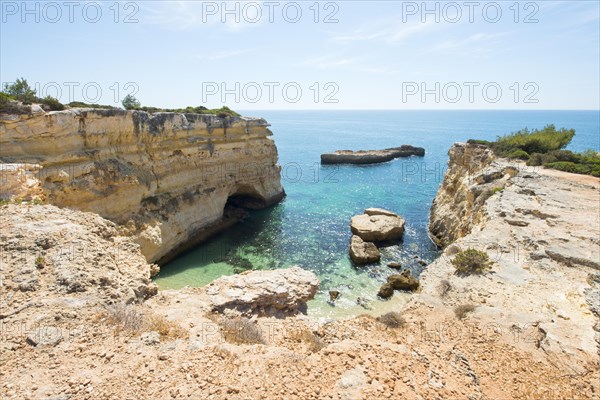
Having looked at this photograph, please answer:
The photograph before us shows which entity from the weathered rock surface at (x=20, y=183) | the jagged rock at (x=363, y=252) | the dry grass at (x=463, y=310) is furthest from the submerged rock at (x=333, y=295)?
the weathered rock surface at (x=20, y=183)

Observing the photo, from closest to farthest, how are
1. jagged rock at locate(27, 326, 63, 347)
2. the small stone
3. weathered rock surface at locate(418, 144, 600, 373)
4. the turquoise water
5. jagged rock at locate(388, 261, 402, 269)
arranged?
jagged rock at locate(27, 326, 63, 347) → the small stone → weathered rock surface at locate(418, 144, 600, 373) → the turquoise water → jagged rock at locate(388, 261, 402, 269)

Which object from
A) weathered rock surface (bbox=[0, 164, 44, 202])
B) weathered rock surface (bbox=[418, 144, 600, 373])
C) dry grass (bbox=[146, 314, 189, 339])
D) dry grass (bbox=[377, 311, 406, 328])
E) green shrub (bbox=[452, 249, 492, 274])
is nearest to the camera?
dry grass (bbox=[146, 314, 189, 339])

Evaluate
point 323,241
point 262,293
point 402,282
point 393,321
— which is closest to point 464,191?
point 402,282

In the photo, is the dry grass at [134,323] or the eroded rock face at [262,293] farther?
the eroded rock face at [262,293]

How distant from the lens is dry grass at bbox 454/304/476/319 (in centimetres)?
1030

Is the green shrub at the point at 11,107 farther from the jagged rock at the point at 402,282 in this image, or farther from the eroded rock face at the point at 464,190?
the eroded rock face at the point at 464,190

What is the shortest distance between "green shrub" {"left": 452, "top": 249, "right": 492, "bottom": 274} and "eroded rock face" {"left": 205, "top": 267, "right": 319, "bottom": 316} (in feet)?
21.6

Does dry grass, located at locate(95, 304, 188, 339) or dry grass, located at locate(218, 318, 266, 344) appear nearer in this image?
dry grass, located at locate(95, 304, 188, 339)

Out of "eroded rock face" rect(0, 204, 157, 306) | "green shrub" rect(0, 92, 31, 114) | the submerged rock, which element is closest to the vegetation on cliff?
the submerged rock

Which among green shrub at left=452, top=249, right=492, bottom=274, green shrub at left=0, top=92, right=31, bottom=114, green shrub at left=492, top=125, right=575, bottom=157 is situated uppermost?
green shrub at left=0, top=92, right=31, bottom=114

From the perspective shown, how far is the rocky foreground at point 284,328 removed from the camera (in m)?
6.83

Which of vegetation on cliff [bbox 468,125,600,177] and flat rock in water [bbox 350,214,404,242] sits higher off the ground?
vegetation on cliff [bbox 468,125,600,177]

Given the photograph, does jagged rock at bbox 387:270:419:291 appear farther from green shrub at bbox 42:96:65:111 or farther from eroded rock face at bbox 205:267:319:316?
green shrub at bbox 42:96:65:111

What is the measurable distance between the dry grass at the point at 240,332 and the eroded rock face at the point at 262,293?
2071mm
